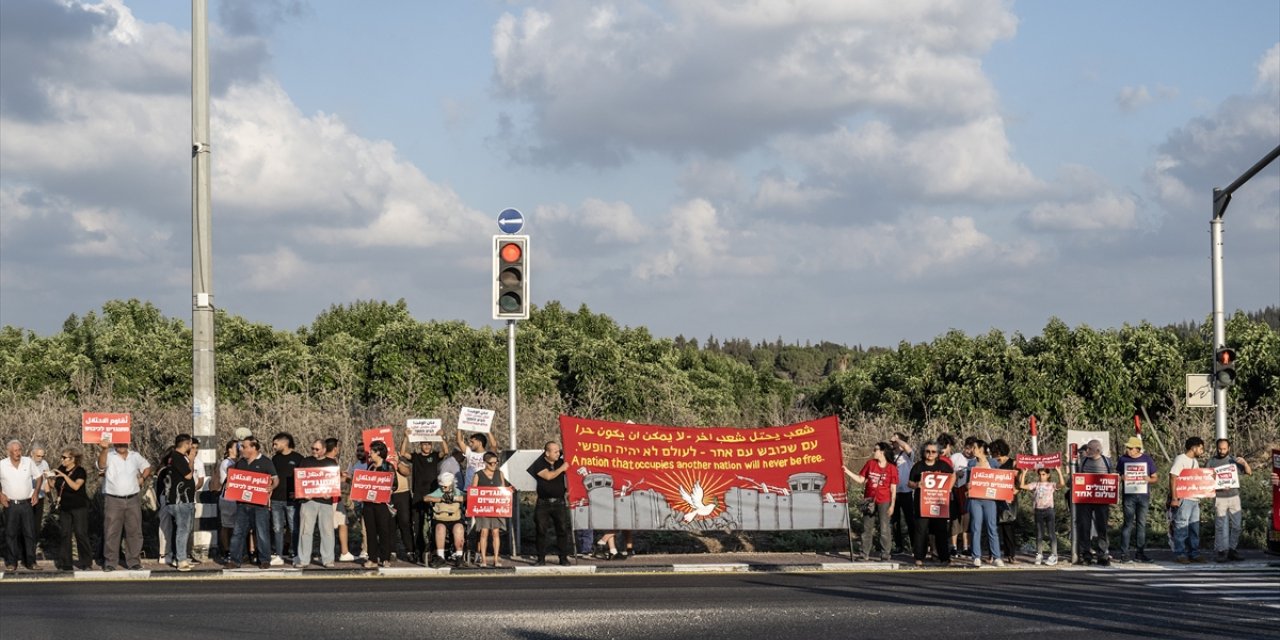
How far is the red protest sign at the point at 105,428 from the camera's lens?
61.9 ft

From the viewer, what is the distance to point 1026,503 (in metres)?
22.9

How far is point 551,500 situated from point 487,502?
0.92 meters

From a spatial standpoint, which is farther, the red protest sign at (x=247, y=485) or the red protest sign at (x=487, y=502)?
the red protest sign at (x=487, y=502)

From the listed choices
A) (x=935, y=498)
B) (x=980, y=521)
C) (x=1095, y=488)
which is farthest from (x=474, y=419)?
(x=1095, y=488)

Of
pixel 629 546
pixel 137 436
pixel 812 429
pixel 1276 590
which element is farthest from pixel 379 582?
pixel 137 436

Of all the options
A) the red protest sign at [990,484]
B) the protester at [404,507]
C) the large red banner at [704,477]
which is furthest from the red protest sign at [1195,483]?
the protester at [404,507]

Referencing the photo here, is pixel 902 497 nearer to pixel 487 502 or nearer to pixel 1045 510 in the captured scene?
pixel 1045 510

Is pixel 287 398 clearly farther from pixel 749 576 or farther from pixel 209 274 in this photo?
pixel 749 576

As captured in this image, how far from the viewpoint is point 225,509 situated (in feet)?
62.1

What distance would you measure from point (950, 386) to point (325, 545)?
31337 mm

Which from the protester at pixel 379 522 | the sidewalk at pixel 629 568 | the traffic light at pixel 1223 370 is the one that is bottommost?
the sidewalk at pixel 629 568

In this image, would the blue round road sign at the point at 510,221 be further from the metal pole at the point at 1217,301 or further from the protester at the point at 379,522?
the metal pole at the point at 1217,301

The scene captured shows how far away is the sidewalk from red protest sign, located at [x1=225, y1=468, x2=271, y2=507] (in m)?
0.94

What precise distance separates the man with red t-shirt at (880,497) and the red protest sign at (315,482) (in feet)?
23.3
